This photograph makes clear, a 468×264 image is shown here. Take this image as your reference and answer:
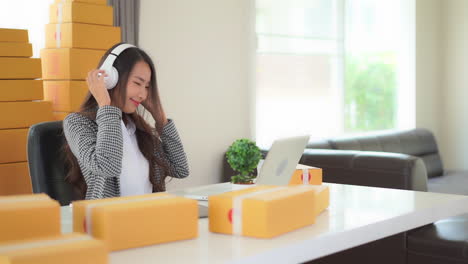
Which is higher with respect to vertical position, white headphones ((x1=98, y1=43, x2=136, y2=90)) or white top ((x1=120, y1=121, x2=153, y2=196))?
white headphones ((x1=98, y1=43, x2=136, y2=90))

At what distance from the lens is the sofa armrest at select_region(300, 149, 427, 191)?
3.89 meters

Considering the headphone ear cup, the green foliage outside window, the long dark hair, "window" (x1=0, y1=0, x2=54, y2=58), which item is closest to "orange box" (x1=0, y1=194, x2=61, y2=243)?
the long dark hair

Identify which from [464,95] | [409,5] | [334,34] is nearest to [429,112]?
[464,95]

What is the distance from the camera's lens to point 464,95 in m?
7.12

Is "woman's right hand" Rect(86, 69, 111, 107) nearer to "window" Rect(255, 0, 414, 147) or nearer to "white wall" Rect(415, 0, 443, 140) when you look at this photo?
"window" Rect(255, 0, 414, 147)

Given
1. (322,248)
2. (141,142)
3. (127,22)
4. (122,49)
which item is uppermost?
(127,22)

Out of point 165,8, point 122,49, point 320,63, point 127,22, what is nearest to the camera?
point 122,49

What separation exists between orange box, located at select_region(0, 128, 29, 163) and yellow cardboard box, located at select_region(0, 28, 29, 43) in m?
0.44

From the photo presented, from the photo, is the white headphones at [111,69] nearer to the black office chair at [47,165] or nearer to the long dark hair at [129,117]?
the long dark hair at [129,117]

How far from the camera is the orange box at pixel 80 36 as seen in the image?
3.45 m

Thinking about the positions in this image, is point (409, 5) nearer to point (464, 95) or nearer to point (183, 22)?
point (464, 95)

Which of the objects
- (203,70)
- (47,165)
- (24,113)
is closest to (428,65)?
(203,70)

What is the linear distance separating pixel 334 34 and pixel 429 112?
5.66 feet

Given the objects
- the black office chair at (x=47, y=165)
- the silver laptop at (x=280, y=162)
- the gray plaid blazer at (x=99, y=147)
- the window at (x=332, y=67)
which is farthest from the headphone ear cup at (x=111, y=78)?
the window at (x=332, y=67)
